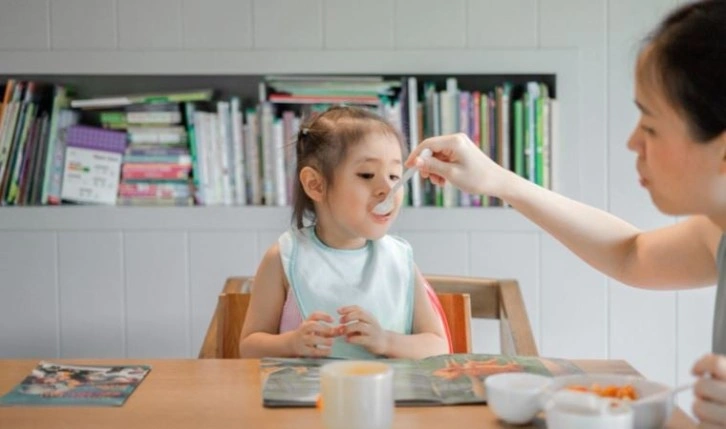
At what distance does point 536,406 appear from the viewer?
1229mm

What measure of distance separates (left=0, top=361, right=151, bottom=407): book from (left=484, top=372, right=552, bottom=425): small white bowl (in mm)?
479

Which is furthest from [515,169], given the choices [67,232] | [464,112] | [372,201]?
[67,232]

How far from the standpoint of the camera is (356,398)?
115 centimetres

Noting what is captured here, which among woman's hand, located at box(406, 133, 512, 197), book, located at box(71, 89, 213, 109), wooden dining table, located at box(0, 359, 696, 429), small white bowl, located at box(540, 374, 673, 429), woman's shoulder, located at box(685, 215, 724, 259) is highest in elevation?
book, located at box(71, 89, 213, 109)

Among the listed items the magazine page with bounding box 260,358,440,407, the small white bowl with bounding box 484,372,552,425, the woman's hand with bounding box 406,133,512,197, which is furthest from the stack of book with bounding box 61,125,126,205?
the small white bowl with bounding box 484,372,552,425

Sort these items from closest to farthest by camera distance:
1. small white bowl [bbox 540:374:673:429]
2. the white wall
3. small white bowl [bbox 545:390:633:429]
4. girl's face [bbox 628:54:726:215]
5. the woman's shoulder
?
small white bowl [bbox 545:390:633:429], small white bowl [bbox 540:374:673:429], girl's face [bbox 628:54:726:215], the woman's shoulder, the white wall

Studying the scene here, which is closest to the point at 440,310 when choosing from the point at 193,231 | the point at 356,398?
the point at 356,398

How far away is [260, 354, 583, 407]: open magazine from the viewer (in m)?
1.33

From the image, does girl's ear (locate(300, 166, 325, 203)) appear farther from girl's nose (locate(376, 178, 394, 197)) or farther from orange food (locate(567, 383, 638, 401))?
orange food (locate(567, 383, 638, 401))

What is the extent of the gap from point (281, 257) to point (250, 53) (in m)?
1.07

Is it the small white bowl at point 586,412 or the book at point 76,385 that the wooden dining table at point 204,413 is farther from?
the small white bowl at point 586,412

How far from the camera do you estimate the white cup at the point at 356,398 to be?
1.15 m

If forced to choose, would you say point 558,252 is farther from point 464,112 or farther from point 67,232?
point 67,232

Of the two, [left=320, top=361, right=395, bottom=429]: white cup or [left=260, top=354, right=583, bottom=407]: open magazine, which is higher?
[left=320, top=361, right=395, bottom=429]: white cup
